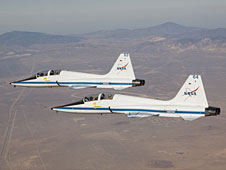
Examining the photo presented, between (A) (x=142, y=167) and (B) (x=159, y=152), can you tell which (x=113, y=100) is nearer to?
(A) (x=142, y=167)

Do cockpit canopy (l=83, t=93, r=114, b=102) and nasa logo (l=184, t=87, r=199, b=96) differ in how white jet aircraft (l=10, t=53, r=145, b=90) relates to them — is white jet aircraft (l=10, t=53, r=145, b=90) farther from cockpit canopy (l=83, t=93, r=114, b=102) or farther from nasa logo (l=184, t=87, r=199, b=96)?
nasa logo (l=184, t=87, r=199, b=96)

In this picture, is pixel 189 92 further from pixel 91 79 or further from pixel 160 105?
pixel 91 79

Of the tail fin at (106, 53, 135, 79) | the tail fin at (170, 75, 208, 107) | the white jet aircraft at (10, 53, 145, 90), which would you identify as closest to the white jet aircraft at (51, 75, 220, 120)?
the tail fin at (170, 75, 208, 107)

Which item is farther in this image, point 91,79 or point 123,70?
point 123,70

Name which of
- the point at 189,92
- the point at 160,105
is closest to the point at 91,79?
the point at 160,105

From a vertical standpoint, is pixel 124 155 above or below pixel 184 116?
below

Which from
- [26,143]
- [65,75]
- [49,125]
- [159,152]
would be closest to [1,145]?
[26,143]

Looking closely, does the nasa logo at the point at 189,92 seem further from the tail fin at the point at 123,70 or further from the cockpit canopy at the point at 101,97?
the tail fin at the point at 123,70
